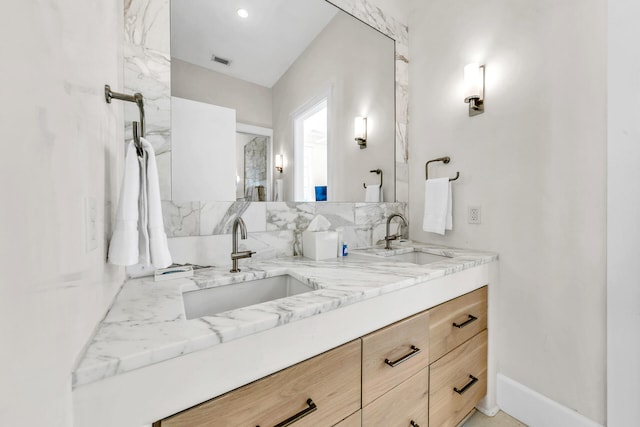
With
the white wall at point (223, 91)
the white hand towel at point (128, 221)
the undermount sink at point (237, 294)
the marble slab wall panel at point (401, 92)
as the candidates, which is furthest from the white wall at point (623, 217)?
the white hand towel at point (128, 221)

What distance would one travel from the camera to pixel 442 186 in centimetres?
170

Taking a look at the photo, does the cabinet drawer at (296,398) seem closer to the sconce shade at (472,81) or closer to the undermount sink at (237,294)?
the undermount sink at (237,294)

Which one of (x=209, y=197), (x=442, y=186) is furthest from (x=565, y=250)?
(x=209, y=197)

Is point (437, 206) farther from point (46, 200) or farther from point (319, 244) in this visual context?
point (46, 200)

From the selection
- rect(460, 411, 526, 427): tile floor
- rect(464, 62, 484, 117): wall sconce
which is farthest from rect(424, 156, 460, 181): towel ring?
rect(460, 411, 526, 427): tile floor

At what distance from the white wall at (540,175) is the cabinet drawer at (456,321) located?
0.20 metres

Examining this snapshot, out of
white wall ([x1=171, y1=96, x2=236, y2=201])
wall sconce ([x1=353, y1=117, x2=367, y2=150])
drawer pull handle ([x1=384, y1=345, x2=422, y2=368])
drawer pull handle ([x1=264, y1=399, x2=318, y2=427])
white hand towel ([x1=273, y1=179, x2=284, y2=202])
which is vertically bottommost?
drawer pull handle ([x1=264, y1=399, x2=318, y2=427])

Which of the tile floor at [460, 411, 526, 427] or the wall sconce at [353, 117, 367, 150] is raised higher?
the wall sconce at [353, 117, 367, 150]

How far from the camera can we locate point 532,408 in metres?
1.34

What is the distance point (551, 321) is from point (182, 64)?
2068 mm

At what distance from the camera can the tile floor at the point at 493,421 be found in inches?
53.9

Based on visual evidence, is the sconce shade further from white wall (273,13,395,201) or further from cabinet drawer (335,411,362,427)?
cabinet drawer (335,411,362,427)

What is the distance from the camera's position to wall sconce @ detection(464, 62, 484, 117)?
4.98ft

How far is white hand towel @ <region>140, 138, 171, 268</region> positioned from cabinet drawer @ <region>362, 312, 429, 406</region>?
68 centimetres
